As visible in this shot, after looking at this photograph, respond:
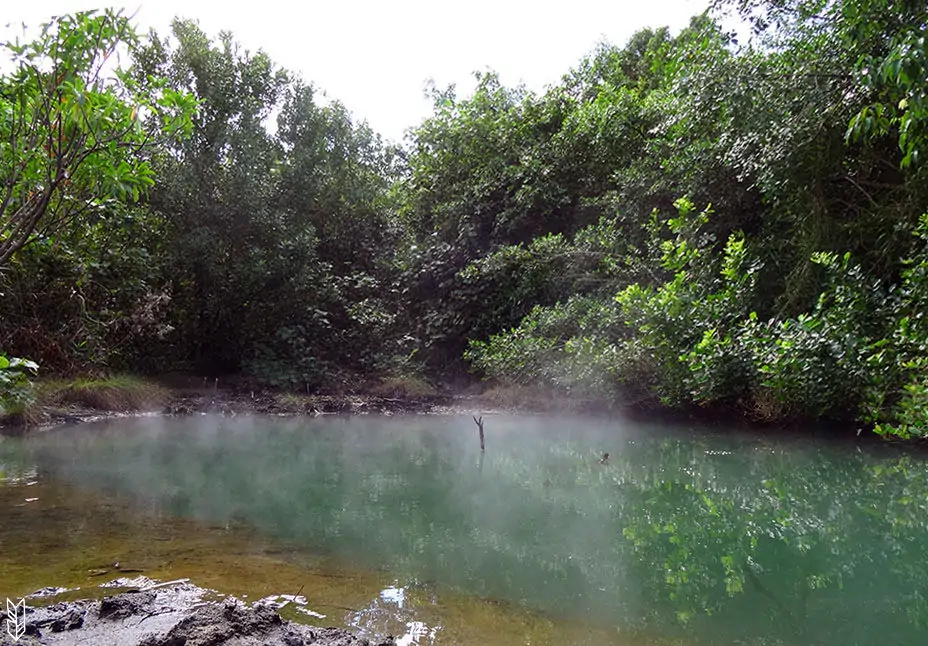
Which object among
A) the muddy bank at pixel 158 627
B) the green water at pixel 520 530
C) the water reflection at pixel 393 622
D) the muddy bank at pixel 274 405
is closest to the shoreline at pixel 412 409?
the muddy bank at pixel 274 405

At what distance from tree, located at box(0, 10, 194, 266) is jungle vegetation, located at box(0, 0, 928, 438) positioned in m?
0.02

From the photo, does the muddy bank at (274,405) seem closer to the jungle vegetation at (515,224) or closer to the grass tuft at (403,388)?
the grass tuft at (403,388)

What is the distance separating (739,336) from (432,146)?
8370mm

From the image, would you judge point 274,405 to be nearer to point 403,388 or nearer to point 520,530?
point 403,388

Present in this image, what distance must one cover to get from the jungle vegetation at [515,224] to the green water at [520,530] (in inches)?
34.3

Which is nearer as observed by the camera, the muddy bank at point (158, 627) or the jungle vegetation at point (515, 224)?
the muddy bank at point (158, 627)

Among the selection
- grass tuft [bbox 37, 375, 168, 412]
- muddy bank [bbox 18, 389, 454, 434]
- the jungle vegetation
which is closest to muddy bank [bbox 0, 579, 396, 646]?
the jungle vegetation

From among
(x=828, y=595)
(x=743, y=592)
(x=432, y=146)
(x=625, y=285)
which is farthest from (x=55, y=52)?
(x=432, y=146)

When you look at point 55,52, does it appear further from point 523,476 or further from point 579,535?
point 523,476

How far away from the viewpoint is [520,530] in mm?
3623

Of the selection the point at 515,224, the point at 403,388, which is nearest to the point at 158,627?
the point at 403,388

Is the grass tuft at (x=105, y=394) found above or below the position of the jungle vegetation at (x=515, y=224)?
below

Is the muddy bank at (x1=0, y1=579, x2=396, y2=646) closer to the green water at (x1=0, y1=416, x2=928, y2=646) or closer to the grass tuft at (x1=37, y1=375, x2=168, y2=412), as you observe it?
the green water at (x1=0, y1=416, x2=928, y2=646)

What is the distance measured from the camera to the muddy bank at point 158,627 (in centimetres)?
182
